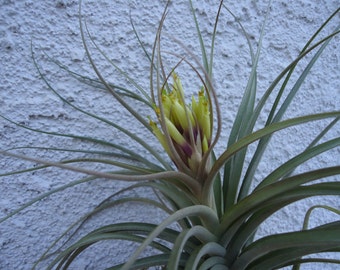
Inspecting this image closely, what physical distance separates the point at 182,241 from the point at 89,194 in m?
0.35

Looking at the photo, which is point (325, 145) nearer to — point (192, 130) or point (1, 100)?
point (192, 130)

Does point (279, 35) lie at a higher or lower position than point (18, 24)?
higher

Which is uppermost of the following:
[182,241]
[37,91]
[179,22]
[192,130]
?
[179,22]

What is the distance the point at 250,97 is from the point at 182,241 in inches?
11.8

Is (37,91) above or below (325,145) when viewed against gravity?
above

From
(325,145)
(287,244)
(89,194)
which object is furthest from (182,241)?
(89,194)

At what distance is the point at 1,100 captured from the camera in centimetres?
59

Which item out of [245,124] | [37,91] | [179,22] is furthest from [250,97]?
[37,91]

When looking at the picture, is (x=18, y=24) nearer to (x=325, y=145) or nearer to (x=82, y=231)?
(x=82, y=231)

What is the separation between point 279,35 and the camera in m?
0.78

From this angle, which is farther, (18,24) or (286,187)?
(18,24)

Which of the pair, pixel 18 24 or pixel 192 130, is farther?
pixel 18 24

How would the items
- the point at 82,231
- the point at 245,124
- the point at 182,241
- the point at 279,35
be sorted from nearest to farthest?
the point at 182,241
the point at 245,124
the point at 82,231
the point at 279,35

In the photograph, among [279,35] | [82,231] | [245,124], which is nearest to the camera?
[245,124]
